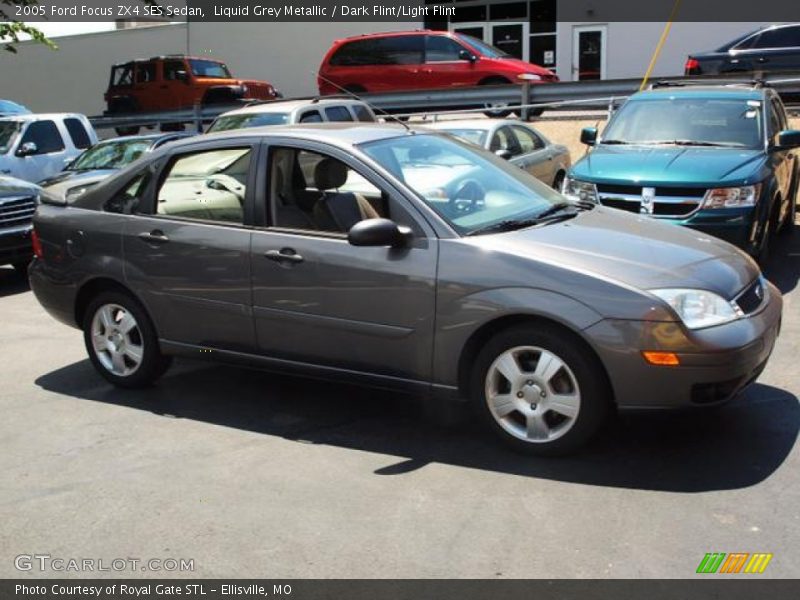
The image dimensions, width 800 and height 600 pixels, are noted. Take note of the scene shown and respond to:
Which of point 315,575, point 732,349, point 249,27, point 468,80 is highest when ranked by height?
point 249,27

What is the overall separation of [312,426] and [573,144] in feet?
37.8

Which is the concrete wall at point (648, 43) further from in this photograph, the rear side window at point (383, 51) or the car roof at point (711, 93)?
the car roof at point (711, 93)

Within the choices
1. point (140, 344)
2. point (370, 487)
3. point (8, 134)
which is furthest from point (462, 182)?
point (8, 134)

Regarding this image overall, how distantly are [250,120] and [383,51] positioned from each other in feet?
26.5

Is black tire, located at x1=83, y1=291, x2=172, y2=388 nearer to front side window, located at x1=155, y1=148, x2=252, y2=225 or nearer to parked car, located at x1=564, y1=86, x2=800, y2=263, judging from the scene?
front side window, located at x1=155, y1=148, x2=252, y2=225

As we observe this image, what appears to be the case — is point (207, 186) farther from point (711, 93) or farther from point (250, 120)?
point (250, 120)

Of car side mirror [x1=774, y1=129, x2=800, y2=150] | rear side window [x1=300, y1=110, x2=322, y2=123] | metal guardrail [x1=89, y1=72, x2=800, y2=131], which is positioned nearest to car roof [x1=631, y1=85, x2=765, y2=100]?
car side mirror [x1=774, y1=129, x2=800, y2=150]

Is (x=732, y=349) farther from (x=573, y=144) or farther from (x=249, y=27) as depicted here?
(x=249, y=27)

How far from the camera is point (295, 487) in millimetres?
4453

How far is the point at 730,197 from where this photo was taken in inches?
304

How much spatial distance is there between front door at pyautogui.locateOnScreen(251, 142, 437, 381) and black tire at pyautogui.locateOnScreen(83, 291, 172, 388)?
91cm

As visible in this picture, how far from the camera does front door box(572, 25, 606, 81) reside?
26422mm

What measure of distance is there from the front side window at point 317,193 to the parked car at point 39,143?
10.7 m
